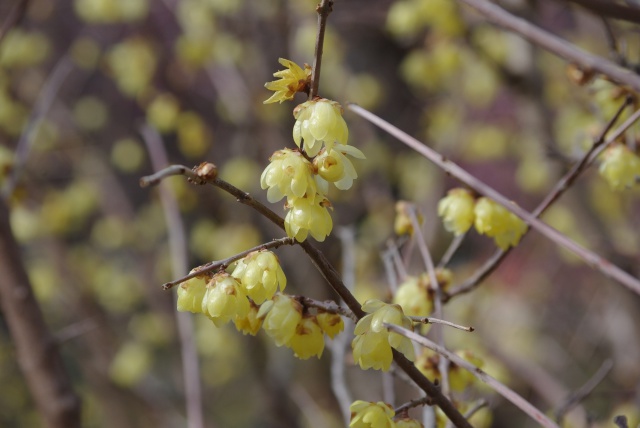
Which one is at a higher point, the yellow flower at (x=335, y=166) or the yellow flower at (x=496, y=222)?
the yellow flower at (x=335, y=166)

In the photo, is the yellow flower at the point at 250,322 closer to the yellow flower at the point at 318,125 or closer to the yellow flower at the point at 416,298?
the yellow flower at the point at 318,125

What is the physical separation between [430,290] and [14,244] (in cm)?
111

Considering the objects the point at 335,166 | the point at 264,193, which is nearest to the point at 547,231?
the point at 335,166

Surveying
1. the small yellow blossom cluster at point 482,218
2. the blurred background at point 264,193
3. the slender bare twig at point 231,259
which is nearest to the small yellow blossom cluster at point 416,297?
the small yellow blossom cluster at point 482,218

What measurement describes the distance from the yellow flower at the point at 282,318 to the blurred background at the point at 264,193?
70.6 inches

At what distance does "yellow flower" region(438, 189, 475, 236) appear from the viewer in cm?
146

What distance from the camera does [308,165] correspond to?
1.05 m

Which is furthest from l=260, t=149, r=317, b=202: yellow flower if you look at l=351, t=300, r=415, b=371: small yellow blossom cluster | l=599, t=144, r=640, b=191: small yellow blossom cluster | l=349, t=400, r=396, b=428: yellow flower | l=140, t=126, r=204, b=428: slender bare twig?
l=140, t=126, r=204, b=428: slender bare twig

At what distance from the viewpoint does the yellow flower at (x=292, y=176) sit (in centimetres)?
103

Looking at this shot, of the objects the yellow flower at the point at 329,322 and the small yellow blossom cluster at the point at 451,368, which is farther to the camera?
the small yellow blossom cluster at the point at 451,368

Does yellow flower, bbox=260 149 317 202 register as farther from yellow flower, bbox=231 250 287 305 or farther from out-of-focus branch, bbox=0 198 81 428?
out-of-focus branch, bbox=0 198 81 428

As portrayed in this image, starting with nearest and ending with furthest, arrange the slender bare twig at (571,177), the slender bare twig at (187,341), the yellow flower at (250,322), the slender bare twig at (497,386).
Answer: the slender bare twig at (497,386)
the yellow flower at (250,322)
the slender bare twig at (571,177)
the slender bare twig at (187,341)

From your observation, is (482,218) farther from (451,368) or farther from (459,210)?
(451,368)

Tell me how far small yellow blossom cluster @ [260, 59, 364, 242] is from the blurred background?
1.78 metres
